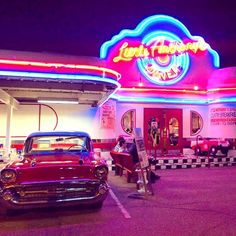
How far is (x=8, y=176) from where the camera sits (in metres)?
5.63

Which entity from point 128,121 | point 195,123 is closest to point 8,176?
point 128,121

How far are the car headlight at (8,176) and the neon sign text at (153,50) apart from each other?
12.0 m

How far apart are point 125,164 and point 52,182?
14.1 ft

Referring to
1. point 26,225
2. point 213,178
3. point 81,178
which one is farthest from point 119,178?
point 26,225

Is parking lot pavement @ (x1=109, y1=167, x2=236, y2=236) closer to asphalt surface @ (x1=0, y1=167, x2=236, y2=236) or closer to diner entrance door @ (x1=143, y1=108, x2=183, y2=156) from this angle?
asphalt surface @ (x1=0, y1=167, x2=236, y2=236)

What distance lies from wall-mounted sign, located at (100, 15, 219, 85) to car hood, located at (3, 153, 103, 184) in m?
11.3

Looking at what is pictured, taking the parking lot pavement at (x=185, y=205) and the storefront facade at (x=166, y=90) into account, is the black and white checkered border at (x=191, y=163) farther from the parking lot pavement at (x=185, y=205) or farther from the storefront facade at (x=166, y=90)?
the storefront facade at (x=166, y=90)

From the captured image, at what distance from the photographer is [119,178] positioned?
10141 millimetres

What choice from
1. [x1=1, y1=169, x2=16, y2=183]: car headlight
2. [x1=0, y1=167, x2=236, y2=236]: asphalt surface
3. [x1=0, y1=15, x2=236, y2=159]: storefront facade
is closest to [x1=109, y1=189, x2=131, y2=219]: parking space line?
[x1=0, y1=167, x2=236, y2=236]: asphalt surface

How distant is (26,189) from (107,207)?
176 centimetres

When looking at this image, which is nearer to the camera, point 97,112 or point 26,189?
point 26,189

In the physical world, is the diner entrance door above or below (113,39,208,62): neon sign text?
below

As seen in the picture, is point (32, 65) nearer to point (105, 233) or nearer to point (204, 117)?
point (105, 233)

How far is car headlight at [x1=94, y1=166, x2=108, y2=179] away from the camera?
19.7ft
